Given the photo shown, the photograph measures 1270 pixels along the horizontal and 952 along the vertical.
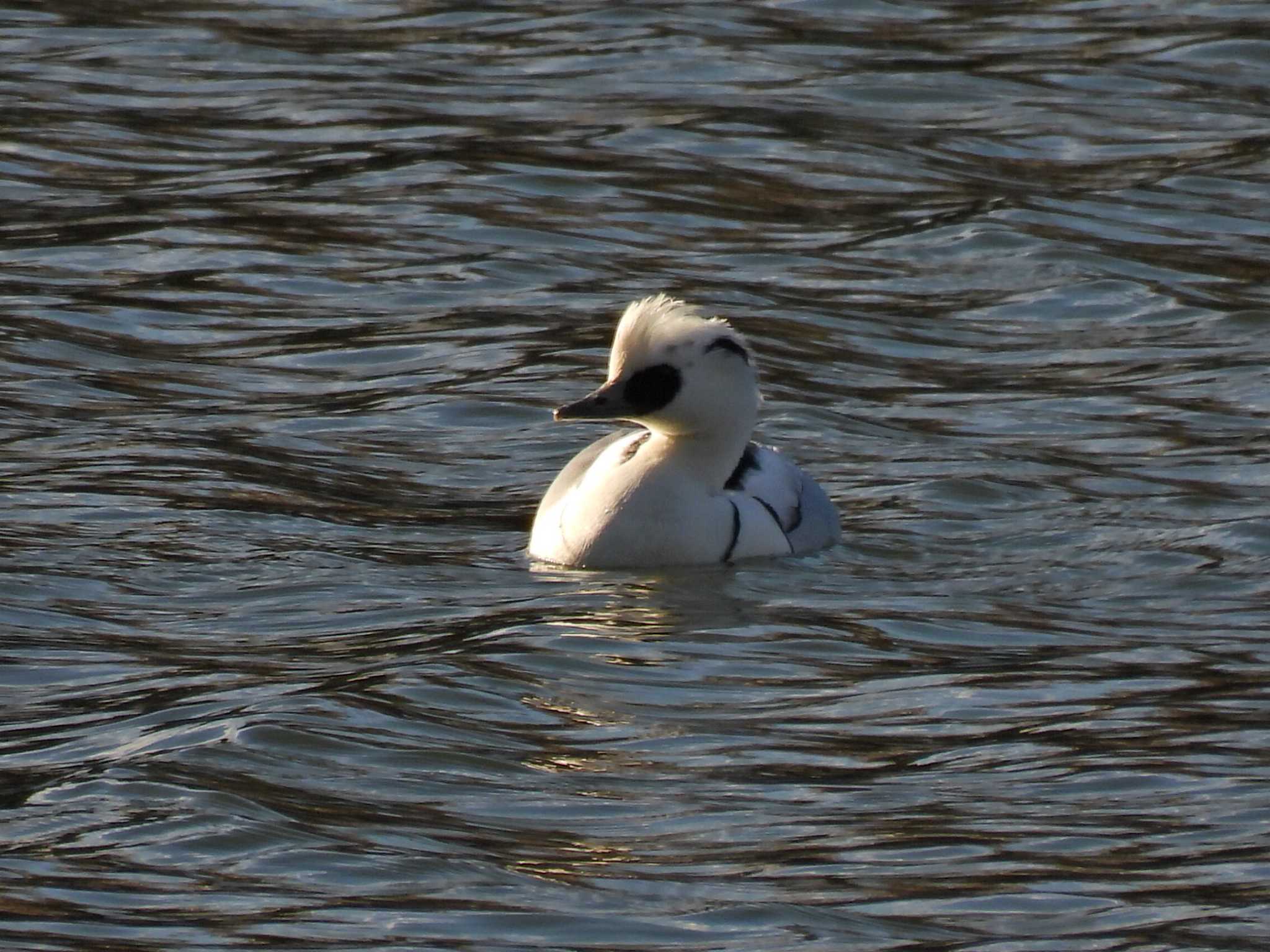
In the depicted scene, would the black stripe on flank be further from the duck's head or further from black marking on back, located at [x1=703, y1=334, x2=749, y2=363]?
black marking on back, located at [x1=703, y1=334, x2=749, y2=363]

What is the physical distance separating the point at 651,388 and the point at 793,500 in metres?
0.70

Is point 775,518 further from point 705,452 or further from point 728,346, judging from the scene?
point 728,346

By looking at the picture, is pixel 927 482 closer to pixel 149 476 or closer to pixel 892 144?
pixel 149 476

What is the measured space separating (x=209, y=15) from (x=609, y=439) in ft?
29.7

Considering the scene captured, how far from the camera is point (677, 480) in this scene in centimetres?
1070

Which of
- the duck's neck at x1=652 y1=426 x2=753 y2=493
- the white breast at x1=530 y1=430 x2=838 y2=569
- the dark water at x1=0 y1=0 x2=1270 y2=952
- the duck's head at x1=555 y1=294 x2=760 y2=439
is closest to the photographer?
the dark water at x1=0 y1=0 x2=1270 y2=952

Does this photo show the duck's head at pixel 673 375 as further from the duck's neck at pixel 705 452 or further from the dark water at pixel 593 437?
the dark water at pixel 593 437

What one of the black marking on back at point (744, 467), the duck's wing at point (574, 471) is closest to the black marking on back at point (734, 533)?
the black marking on back at point (744, 467)

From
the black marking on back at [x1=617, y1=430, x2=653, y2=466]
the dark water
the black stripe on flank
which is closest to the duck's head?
the black marking on back at [x1=617, y1=430, x2=653, y2=466]

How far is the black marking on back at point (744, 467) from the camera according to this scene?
35.7 feet

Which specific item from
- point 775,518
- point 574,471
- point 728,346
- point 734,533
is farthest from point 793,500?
point 574,471

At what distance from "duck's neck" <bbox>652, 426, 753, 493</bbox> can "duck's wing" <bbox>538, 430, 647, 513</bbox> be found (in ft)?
1.18

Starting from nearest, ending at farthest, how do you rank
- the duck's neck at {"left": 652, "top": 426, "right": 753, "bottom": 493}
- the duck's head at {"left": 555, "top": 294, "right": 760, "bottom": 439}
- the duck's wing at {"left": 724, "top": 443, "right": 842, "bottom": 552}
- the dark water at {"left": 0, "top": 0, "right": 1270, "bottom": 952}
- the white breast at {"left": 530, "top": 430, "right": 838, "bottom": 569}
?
the dark water at {"left": 0, "top": 0, "right": 1270, "bottom": 952} < the white breast at {"left": 530, "top": 430, "right": 838, "bottom": 569} < the duck's head at {"left": 555, "top": 294, "right": 760, "bottom": 439} < the duck's wing at {"left": 724, "top": 443, "right": 842, "bottom": 552} < the duck's neck at {"left": 652, "top": 426, "right": 753, "bottom": 493}

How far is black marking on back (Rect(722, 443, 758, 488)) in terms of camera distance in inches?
429
